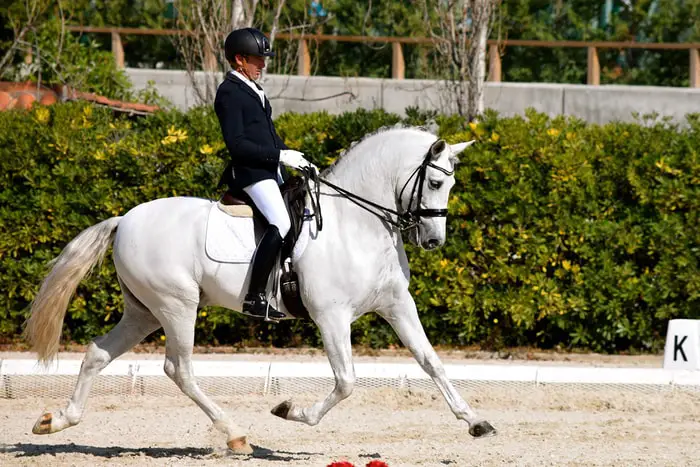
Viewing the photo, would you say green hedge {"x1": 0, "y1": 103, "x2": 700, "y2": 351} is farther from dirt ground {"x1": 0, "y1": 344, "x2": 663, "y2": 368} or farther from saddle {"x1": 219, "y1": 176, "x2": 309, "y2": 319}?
saddle {"x1": 219, "y1": 176, "x2": 309, "y2": 319}

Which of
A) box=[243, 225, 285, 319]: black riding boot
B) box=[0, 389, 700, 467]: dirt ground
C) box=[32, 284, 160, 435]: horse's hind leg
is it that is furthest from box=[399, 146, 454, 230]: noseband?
box=[32, 284, 160, 435]: horse's hind leg

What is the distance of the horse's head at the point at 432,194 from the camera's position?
6.30 m

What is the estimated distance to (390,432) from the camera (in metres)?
7.50

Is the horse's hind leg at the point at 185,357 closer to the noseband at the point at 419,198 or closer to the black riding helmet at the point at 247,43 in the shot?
the noseband at the point at 419,198

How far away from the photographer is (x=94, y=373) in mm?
6805

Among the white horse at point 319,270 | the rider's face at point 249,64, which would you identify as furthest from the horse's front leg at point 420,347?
the rider's face at point 249,64

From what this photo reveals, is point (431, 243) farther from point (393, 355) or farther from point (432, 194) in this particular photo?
point (393, 355)

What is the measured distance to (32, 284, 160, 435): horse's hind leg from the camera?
6.67 m

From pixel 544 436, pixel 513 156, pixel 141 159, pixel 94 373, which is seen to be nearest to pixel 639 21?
pixel 513 156

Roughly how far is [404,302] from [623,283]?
438 centimetres

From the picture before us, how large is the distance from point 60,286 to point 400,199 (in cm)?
216

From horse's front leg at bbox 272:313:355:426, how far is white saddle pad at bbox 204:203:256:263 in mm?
611

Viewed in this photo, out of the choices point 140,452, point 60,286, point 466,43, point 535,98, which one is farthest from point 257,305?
point 535,98

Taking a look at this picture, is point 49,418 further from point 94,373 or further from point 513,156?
point 513,156
